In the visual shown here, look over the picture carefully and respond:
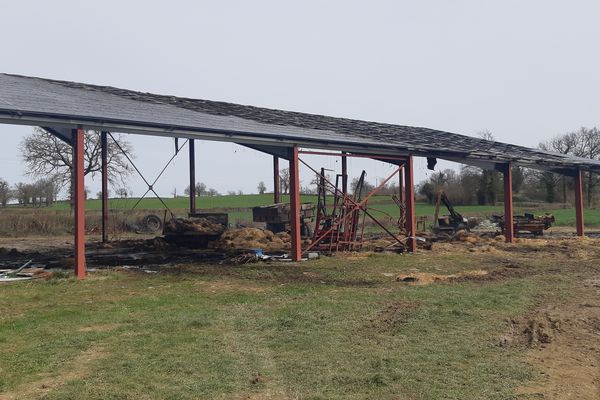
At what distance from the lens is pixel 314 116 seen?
878 inches

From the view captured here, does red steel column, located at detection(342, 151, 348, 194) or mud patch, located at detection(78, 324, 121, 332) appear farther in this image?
red steel column, located at detection(342, 151, 348, 194)

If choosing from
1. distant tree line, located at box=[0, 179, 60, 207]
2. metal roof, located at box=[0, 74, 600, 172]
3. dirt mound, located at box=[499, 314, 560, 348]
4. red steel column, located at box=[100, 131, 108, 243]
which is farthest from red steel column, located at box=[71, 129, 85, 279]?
distant tree line, located at box=[0, 179, 60, 207]

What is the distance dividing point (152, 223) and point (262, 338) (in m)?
26.0

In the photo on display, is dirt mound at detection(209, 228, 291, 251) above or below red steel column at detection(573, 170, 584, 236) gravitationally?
below

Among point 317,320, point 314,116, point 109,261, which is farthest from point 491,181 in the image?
point 317,320

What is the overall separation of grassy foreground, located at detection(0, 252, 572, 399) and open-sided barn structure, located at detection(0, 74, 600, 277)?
11.6 ft

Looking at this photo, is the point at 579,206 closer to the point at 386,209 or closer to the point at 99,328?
the point at 386,209

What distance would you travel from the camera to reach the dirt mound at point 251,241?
19000 mm

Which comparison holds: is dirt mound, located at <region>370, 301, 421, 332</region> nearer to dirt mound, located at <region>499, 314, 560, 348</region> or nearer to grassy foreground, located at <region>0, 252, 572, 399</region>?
grassy foreground, located at <region>0, 252, 572, 399</region>

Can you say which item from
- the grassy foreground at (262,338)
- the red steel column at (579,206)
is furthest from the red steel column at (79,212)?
the red steel column at (579,206)

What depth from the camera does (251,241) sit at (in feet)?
65.4

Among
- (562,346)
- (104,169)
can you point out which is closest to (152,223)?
(104,169)

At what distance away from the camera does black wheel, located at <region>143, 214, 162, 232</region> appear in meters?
30.5

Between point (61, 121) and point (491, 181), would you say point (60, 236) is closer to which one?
point (61, 121)
